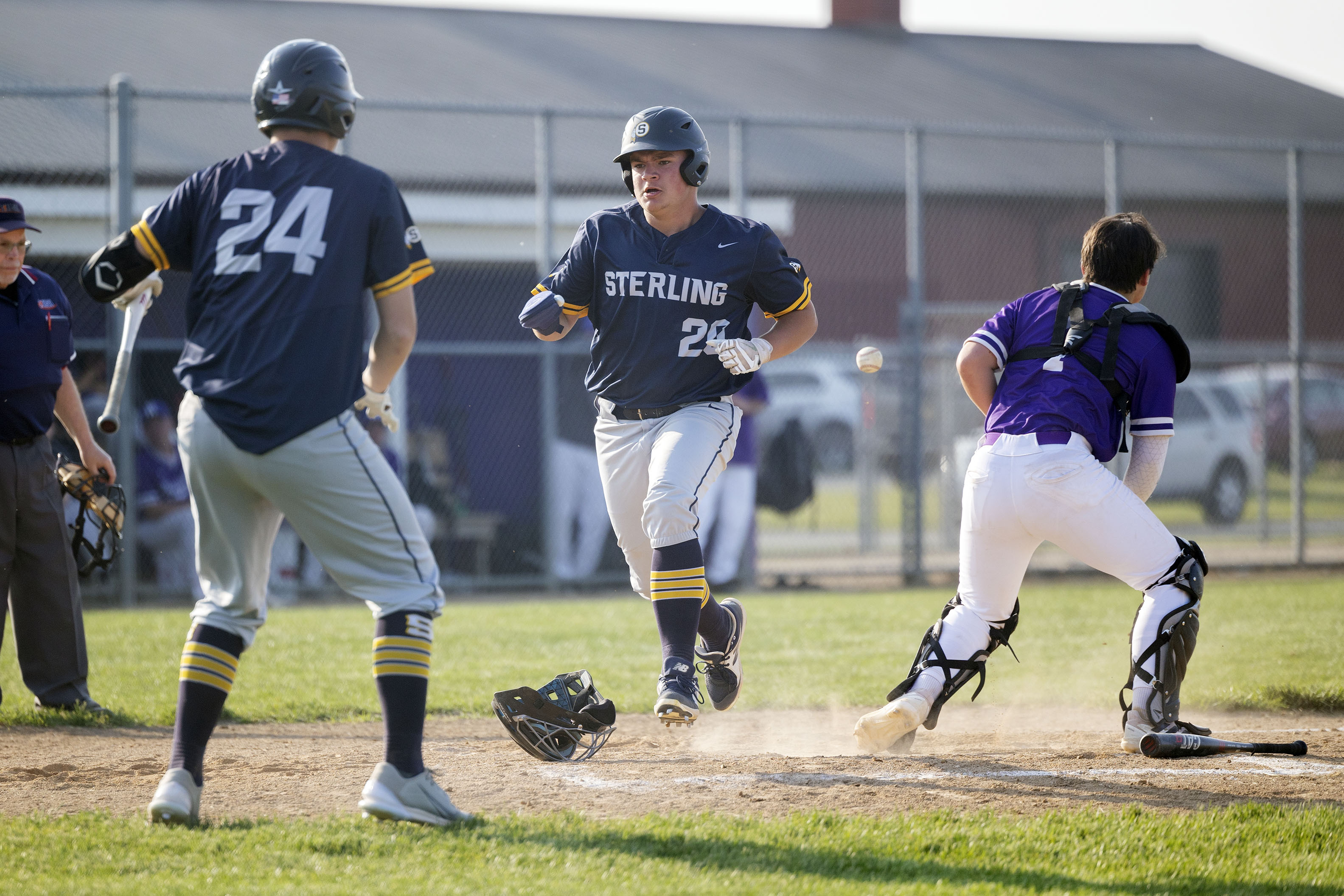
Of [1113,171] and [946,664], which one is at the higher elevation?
[1113,171]

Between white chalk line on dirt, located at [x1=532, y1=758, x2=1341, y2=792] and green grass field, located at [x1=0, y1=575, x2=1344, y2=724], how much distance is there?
4.93 ft

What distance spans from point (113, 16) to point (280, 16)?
8.38 feet

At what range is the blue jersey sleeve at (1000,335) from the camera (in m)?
4.65

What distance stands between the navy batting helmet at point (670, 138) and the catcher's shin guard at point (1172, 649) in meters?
2.23

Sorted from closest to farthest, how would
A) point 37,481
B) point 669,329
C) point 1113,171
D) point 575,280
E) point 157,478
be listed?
point 669,329, point 575,280, point 37,481, point 157,478, point 1113,171

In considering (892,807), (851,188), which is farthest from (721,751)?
(851,188)

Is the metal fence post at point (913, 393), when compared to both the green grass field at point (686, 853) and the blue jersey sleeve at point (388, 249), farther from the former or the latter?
the blue jersey sleeve at point (388, 249)

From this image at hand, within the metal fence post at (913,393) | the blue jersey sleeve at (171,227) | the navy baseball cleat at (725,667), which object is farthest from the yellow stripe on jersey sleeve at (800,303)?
the metal fence post at (913,393)

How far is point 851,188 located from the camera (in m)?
18.6

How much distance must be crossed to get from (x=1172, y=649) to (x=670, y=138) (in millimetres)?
2549

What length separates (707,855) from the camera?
129 inches

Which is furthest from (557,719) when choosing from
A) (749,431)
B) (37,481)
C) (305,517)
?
(749,431)

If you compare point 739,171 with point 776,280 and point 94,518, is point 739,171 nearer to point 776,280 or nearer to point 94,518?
point 776,280

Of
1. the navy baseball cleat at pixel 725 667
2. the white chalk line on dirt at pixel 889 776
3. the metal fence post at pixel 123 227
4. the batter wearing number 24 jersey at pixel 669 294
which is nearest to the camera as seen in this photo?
the white chalk line on dirt at pixel 889 776
